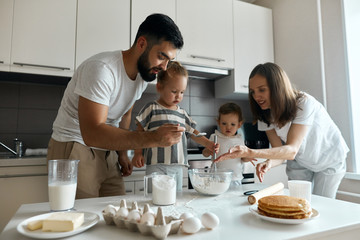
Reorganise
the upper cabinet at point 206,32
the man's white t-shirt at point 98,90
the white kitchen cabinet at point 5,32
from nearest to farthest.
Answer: the man's white t-shirt at point 98,90 < the white kitchen cabinet at point 5,32 < the upper cabinet at point 206,32

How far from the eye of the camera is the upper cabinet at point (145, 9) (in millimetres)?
2078

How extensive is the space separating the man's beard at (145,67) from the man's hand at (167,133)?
0.38m

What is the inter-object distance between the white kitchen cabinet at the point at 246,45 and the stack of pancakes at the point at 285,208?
1859 millimetres

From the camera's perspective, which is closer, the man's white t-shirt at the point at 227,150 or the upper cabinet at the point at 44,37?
the man's white t-shirt at the point at 227,150

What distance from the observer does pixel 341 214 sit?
0.70m

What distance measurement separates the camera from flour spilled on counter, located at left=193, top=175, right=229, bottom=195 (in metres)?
0.89

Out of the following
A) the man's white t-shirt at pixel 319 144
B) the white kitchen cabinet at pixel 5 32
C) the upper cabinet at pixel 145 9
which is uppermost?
the upper cabinet at pixel 145 9

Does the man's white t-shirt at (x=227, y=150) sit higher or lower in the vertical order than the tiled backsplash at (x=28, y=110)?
lower

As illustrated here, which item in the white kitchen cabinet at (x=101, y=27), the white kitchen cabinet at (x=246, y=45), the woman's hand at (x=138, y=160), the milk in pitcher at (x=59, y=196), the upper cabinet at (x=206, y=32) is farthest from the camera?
the white kitchen cabinet at (x=246, y=45)

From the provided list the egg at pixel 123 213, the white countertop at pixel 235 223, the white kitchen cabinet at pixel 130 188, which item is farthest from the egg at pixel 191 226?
the white kitchen cabinet at pixel 130 188

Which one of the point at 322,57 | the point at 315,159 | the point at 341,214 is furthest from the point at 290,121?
the point at 322,57

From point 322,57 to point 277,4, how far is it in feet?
2.84

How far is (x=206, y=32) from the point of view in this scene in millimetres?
2340

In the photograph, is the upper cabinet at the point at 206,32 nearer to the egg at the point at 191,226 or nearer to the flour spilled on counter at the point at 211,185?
the flour spilled on counter at the point at 211,185
